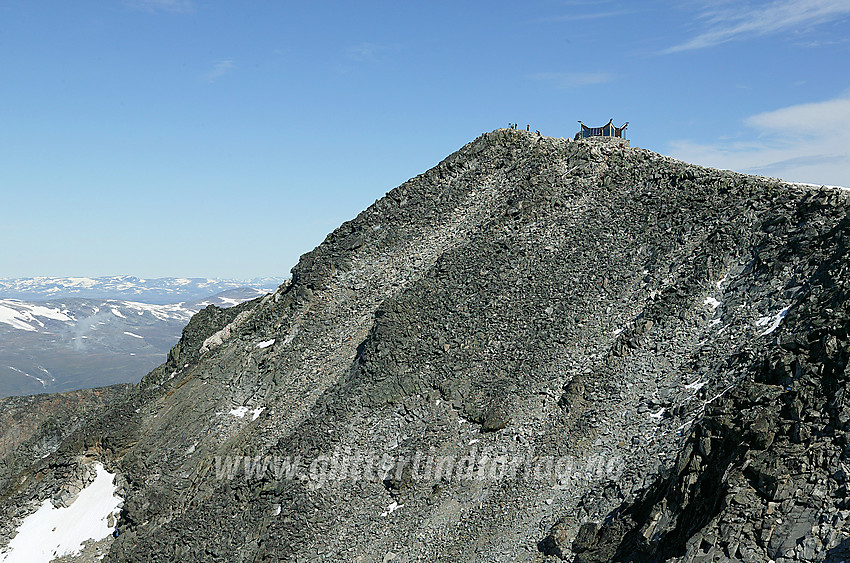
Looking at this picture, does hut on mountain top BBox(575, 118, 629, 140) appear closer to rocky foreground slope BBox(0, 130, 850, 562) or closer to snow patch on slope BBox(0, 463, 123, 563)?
rocky foreground slope BBox(0, 130, 850, 562)

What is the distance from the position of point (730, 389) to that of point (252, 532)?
2753cm

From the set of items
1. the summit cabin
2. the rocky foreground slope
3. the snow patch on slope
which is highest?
the summit cabin

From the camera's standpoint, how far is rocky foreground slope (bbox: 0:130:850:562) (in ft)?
84.2

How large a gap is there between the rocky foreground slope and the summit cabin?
168cm

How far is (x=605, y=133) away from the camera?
52750 mm

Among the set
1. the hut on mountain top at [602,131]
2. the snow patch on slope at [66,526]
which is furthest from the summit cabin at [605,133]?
the snow patch on slope at [66,526]

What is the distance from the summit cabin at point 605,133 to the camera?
51.6 meters

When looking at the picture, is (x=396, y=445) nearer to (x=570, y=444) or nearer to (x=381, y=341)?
(x=381, y=341)

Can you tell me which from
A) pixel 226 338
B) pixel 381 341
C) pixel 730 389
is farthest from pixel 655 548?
pixel 226 338

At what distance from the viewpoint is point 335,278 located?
50.7 meters

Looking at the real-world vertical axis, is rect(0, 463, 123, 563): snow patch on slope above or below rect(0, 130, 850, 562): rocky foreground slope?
below

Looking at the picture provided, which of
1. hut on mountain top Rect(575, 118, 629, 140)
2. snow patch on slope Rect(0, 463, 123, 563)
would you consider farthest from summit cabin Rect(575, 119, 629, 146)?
snow patch on slope Rect(0, 463, 123, 563)

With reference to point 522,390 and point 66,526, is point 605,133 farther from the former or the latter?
point 66,526

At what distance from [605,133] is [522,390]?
25.8m
